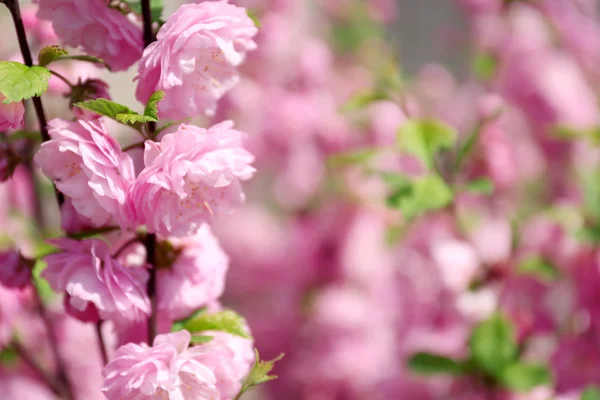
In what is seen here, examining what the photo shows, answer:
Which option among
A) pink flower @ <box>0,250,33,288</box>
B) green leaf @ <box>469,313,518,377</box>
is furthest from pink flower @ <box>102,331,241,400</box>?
green leaf @ <box>469,313,518,377</box>

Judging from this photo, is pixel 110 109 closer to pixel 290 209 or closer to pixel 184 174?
pixel 184 174

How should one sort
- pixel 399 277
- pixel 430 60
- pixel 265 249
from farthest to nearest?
pixel 430 60, pixel 265 249, pixel 399 277

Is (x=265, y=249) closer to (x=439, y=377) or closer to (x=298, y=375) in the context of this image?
(x=298, y=375)

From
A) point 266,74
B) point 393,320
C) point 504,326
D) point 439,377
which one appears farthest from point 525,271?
point 266,74

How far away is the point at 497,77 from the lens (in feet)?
3.65

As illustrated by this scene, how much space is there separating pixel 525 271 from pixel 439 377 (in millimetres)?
257

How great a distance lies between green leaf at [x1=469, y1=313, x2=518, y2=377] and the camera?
0.70 meters

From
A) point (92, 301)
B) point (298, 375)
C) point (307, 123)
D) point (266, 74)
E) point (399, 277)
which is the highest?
point (266, 74)

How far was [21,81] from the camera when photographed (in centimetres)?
37

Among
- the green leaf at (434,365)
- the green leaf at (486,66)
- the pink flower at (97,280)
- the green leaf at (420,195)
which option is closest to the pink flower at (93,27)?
the pink flower at (97,280)

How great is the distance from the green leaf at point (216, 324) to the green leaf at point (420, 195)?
225 mm

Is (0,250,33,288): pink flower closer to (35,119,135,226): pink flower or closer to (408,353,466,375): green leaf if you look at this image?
(35,119,135,226): pink flower

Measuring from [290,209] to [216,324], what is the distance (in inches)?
33.7

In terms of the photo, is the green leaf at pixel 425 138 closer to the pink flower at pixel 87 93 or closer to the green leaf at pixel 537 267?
the green leaf at pixel 537 267
